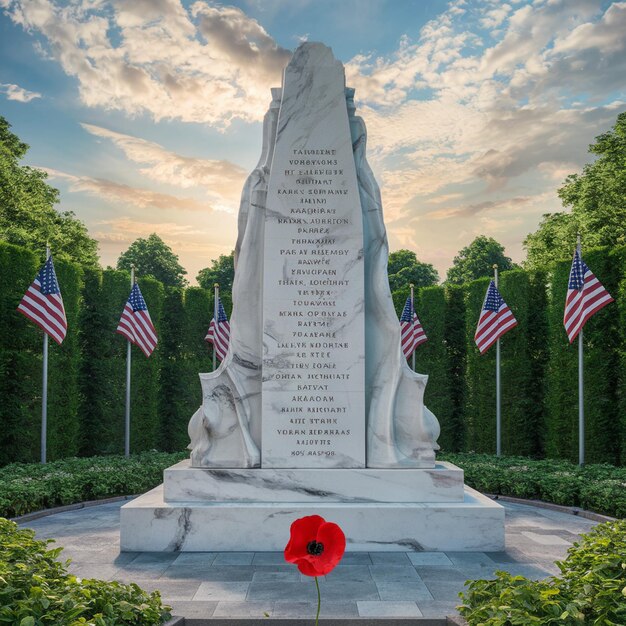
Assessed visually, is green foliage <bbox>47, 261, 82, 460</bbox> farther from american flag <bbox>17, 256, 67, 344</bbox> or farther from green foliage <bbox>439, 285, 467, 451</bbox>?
green foliage <bbox>439, 285, 467, 451</bbox>

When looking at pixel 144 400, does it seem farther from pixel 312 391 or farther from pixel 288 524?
pixel 288 524

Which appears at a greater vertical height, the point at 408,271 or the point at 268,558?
the point at 408,271

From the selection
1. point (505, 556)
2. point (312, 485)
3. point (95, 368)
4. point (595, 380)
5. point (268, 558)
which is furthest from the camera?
point (95, 368)

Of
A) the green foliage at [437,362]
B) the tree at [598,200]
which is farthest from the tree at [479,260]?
the green foliage at [437,362]

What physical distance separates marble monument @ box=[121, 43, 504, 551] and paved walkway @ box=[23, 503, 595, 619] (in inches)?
13.1

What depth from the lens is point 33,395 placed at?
15.4 m

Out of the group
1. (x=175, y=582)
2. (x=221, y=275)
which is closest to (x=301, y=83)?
(x=175, y=582)

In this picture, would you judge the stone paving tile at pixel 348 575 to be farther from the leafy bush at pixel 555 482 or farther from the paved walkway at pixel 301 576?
the leafy bush at pixel 555 482

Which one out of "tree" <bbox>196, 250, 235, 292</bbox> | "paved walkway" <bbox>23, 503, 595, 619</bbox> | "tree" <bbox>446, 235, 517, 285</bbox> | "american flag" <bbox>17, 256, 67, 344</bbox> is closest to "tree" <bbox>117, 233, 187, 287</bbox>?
"tree" <bbox>196, 250, 235, 292</bbox>

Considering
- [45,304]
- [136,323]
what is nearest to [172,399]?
[136,323]

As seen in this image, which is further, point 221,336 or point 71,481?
point 221,336

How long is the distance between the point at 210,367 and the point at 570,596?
1612 centimetres

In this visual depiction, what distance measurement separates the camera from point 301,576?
6.29 metres

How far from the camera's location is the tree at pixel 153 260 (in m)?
42.3
